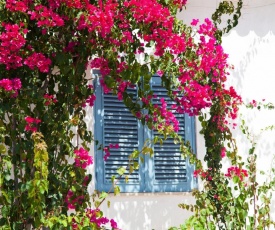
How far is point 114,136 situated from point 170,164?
717 millimetres

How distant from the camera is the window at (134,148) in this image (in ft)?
28.1

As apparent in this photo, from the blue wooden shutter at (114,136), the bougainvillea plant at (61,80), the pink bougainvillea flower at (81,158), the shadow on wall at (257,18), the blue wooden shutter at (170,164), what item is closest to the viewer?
the bougainvillea plant at (61,80)

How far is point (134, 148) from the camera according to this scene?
344 inches

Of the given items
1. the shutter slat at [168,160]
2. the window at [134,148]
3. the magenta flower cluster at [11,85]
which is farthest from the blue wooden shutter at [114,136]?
the magenta flower cluster at [11,85]

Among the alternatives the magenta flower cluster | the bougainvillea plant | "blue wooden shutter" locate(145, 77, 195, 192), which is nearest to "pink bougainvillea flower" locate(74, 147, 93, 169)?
the bougainvillea plant

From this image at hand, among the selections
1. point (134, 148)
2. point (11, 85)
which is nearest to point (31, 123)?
point (11, 85)

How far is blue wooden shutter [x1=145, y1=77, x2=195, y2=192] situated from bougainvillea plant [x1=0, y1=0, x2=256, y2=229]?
1.21 metres

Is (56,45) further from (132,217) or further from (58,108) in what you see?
(132,217)

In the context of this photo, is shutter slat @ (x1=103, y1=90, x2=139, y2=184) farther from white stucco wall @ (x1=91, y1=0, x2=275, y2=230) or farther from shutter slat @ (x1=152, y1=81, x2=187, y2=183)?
white stucco wall @ (x1=91, y1=0, x2=275, y2=230)

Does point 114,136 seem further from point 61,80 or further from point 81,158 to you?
point 61,80

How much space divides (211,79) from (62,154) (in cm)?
200

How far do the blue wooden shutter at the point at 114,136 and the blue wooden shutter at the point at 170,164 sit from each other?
0.20 m

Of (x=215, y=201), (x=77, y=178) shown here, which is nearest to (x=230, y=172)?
(x=215, y=201)

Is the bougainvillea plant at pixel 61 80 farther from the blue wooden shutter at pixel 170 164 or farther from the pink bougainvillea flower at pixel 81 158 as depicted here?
the blue wooden shutter at pixel 170 164
